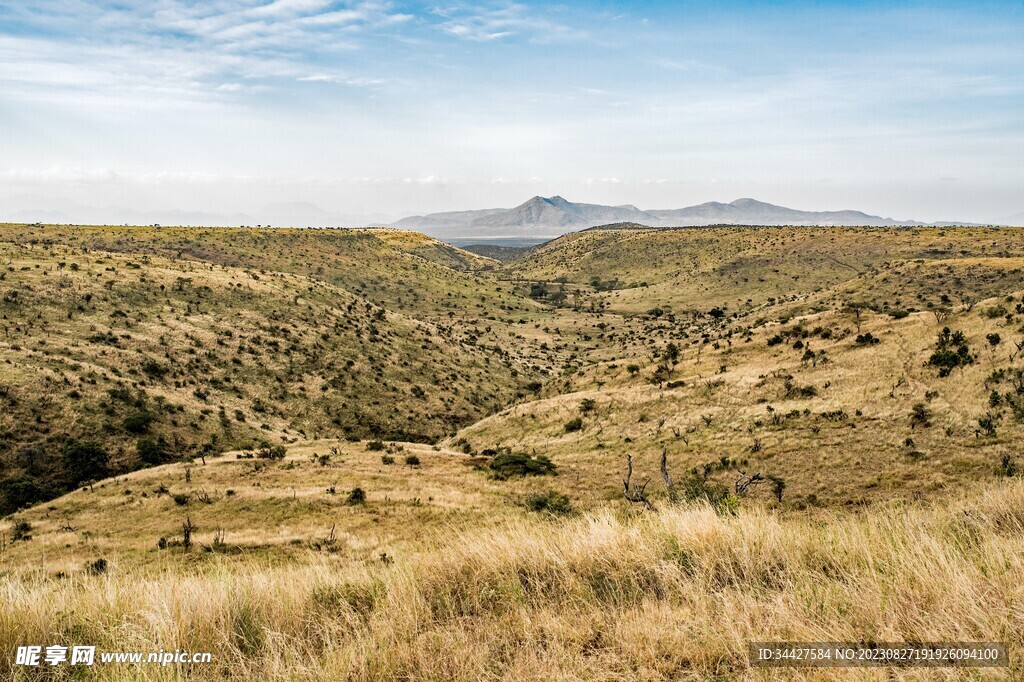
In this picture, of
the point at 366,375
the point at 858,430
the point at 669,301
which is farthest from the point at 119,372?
the point at 669,301

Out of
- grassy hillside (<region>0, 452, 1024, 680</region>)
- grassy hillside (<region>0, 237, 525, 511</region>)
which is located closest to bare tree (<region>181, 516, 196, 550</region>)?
grassy hillside (<region>0, 452, 1024, 680</region>)

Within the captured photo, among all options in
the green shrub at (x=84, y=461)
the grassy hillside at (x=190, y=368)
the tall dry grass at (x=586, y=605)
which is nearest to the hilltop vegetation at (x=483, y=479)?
the tall dry grass at (x=586, y=605)

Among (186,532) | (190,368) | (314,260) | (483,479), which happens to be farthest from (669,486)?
(314,260)

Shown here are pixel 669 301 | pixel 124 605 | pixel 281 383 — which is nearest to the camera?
pixel 124 605

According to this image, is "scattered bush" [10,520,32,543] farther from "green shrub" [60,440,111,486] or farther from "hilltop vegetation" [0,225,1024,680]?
"green shrub" [60,440,111,486]

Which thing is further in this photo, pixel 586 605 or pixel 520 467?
pixel 520 467

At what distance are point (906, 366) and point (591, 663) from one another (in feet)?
115

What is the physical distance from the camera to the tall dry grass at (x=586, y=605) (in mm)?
3918

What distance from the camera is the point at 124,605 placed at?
5.00 metres

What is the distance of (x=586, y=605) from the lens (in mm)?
4922

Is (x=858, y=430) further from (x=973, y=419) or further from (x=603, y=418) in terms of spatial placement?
(x=603, y=418)

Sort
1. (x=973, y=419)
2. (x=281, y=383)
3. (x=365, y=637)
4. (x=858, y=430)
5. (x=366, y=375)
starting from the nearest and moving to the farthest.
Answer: (x=365, y=637)
(x=973, y=419)
(x=858, y=430)
(x=281, y=383)
(x=366, y=375)

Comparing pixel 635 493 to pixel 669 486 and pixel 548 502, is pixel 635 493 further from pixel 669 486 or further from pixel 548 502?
pixel 548 502

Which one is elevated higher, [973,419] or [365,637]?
[365,637]
